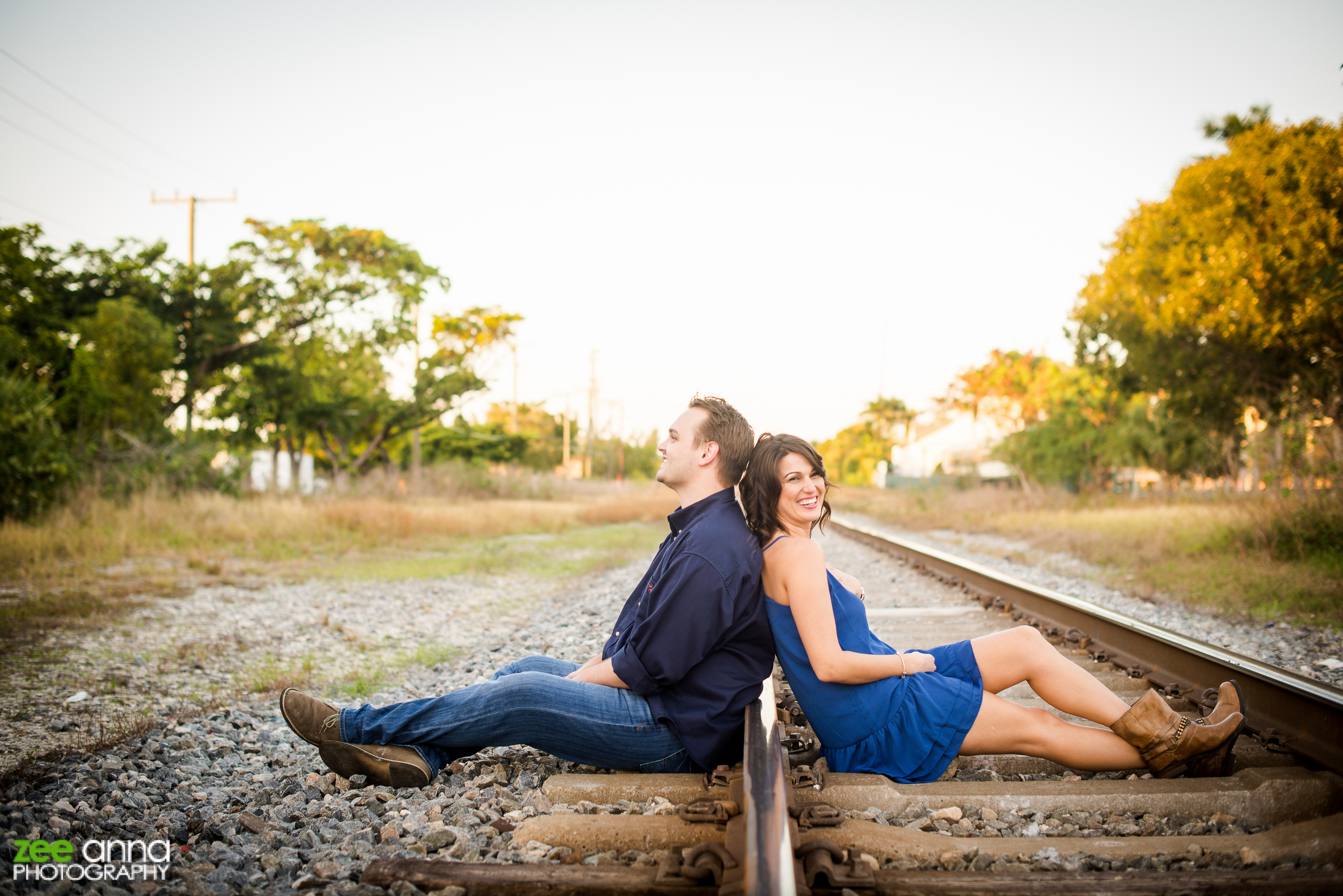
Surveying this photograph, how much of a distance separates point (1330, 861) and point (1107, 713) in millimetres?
696

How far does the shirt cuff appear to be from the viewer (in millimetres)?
2553

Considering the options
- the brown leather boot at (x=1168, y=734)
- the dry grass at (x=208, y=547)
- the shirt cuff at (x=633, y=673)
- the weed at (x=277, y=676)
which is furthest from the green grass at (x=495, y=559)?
the brown leather boot at (x=1168, y=734)

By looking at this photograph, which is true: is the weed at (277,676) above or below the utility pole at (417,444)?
below

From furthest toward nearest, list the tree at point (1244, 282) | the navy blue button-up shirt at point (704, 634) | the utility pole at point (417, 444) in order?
the utility pole at point (417, 444) < the tree at point (1244, 282) < the navy blue button-up shirt at point (704, 634)

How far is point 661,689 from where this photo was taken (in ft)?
8.61

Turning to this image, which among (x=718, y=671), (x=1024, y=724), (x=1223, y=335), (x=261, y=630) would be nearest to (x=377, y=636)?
(x=261, y=630)

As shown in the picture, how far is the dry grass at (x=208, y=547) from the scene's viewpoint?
23.7 ft

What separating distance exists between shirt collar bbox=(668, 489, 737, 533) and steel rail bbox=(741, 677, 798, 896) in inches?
26.0

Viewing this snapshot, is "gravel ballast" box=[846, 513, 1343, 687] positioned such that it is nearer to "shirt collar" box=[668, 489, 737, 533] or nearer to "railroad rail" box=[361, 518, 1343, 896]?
"railroad rail" box=[361, 518, 1343, 896]

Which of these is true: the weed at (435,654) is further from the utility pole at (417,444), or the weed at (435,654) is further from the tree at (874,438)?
the tree at (874,438)

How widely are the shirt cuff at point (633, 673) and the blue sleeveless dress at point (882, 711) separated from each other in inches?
18.2

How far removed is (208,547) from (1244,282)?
49.6 feet

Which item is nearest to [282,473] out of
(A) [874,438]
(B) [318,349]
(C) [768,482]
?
(B) [318,349]

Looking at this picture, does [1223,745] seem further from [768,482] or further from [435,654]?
[435,654]
